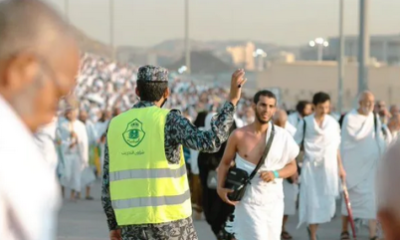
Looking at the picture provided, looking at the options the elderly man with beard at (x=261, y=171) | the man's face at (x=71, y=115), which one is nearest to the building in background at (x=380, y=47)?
the man's face at (x=71, y=115)

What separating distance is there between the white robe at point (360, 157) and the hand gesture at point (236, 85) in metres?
7.88

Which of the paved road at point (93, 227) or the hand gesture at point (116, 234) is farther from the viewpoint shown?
the paved road at point (93, 227)

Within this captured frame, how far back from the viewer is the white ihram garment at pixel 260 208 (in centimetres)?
901

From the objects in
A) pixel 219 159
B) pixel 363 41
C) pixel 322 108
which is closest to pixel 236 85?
pixel 219 159

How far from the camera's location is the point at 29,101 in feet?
8.00

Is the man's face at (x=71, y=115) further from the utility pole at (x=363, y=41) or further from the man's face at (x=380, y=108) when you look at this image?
the man's face at (x=380, y=108)

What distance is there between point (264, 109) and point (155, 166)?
3.32m

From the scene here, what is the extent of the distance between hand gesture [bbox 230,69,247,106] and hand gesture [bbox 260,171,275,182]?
2539 mm

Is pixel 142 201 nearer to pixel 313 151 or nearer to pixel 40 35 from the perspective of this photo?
pixel 40 35

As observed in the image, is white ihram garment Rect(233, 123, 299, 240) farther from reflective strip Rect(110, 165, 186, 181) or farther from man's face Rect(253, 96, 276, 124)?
reflective strip Rect(110, 165, 186, 181)

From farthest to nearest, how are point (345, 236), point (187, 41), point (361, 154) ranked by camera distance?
1. point (187, 41)
2. point (361, 154)
3. point (345, 236)

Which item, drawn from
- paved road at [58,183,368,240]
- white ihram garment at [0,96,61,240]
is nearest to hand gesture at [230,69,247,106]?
white ihram garment at [0,96,61,240]

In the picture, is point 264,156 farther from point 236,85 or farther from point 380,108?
point 380,108

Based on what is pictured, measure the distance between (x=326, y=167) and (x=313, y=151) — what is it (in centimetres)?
26
